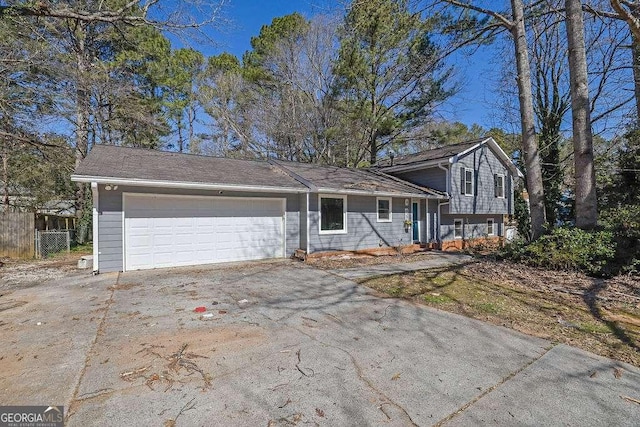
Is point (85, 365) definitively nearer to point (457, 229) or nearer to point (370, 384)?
point (370, 384)

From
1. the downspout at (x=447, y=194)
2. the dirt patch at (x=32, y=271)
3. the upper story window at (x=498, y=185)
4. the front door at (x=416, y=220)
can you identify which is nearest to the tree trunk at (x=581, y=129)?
the downspout at (x=447, y=194)

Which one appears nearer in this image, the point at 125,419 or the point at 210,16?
the point at 125,419

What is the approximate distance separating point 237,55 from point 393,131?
1093 cm

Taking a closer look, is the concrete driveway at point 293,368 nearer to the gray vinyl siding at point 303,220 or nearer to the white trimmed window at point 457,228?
the gray vinyl siding at point 303,220

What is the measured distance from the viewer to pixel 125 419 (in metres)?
2.22

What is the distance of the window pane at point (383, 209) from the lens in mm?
11450

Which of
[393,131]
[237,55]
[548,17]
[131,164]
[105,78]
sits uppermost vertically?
[237,55]

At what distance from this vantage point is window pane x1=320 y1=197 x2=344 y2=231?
10.2 meters

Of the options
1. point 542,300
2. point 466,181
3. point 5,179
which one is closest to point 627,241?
point 542,300

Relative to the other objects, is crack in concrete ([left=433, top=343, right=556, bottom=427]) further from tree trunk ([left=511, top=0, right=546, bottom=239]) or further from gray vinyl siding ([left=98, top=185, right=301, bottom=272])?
gray vinyl siding ([left=98, top=185, right=301, bottom=272])

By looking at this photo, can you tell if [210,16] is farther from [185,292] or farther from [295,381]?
[295,381]

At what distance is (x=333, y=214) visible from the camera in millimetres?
10375

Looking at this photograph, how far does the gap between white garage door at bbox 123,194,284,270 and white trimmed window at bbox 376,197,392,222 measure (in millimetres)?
3725

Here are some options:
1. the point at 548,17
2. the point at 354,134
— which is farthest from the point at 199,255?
the point at 548,17
